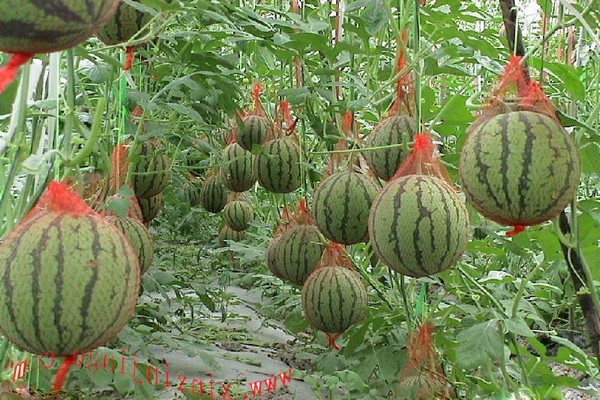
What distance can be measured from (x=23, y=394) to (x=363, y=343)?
1.89 meters

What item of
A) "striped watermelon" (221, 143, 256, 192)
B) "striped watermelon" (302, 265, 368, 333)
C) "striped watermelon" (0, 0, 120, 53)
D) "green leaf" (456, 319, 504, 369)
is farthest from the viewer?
"striped watermelon" (221, 143, 256, 192)

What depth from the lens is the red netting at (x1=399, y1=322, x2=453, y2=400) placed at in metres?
2.75

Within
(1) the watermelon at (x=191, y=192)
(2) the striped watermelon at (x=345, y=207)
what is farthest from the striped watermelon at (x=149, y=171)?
(1) the watermelon at (x=191, y=192)

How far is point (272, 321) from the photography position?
5559 mm

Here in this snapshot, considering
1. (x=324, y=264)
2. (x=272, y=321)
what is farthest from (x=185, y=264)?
(x=324, y=264)

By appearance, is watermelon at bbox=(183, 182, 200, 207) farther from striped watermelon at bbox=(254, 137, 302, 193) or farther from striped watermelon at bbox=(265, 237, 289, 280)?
striped watermelon at bbox=(265, 237, 289, 280)

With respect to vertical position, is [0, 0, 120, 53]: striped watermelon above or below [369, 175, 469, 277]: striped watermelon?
above

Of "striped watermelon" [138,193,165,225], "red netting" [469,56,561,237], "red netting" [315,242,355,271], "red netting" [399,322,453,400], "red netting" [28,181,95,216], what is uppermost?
"red netting" [469,56,561,237]

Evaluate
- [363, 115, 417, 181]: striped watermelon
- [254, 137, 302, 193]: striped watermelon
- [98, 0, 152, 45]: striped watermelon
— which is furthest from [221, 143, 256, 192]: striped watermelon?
[98, 0, 152, 45]: striped watermelon

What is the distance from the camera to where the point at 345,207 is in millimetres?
2484

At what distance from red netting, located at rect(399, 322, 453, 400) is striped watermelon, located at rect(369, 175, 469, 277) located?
879mm

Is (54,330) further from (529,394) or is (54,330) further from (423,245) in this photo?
(529,394)

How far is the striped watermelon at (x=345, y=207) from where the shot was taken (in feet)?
8.14

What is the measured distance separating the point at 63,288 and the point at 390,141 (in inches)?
53.3
